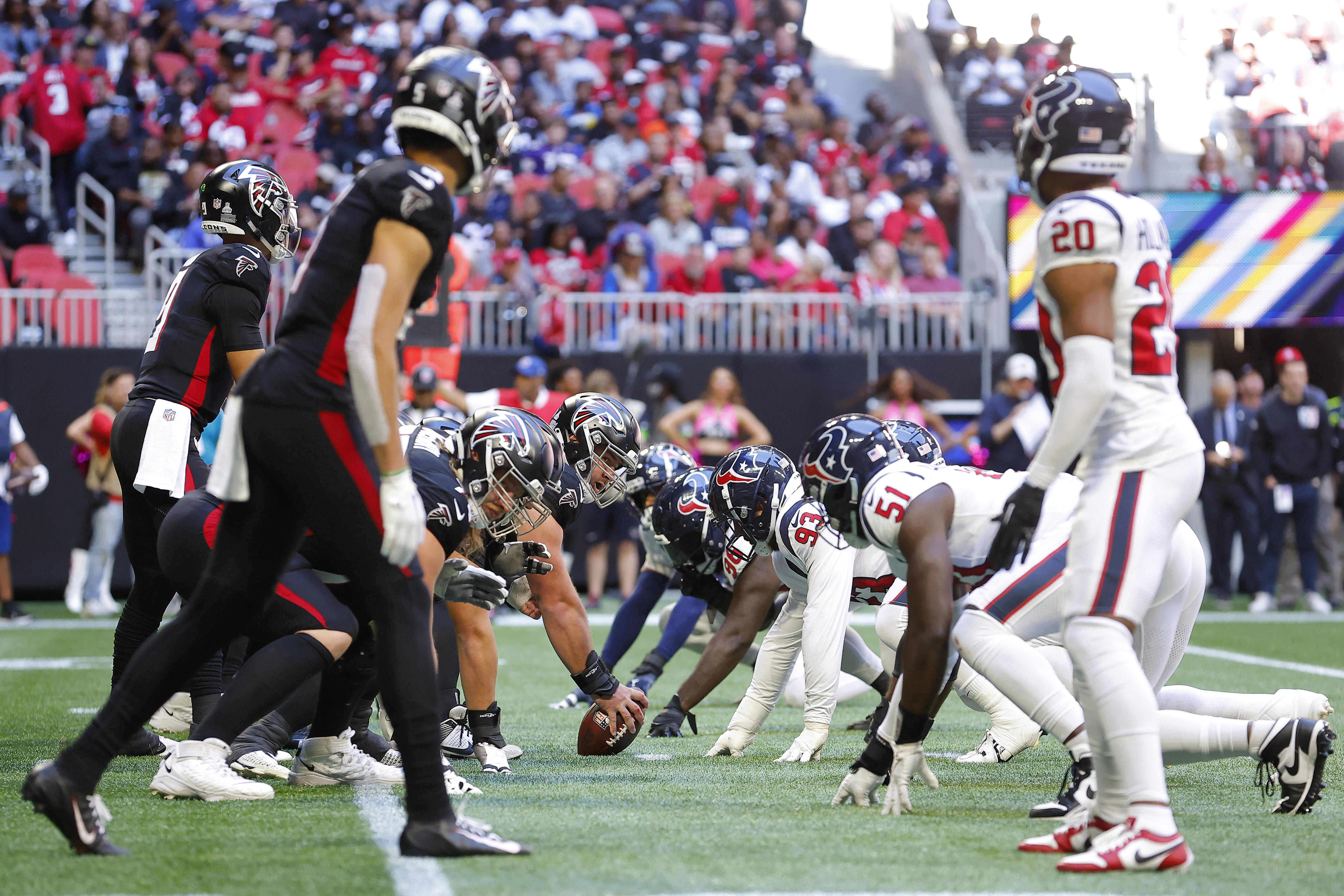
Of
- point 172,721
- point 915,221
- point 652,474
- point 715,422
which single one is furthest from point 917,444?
point 915,221

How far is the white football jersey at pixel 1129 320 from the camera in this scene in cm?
355

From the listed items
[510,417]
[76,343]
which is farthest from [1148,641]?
[76,343]

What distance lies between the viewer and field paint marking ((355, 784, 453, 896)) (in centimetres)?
314

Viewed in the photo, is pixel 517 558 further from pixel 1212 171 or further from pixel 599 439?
pixel 1212 171

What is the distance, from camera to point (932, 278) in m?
14.9

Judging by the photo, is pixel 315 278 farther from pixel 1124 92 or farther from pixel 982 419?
pixel 982 419

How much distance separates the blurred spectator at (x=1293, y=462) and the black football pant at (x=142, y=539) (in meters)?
10.2

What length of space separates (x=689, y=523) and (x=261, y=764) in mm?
2038

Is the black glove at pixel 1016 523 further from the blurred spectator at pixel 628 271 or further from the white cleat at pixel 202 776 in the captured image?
the blurred spectator at pixel 628 271

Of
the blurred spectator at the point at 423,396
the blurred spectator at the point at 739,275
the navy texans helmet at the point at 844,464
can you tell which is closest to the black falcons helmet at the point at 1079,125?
the navy texans helmet at the point at 844,464

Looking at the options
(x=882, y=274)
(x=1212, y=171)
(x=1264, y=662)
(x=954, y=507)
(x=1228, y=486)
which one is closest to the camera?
(x=954, y=507)

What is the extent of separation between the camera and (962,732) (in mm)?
6234

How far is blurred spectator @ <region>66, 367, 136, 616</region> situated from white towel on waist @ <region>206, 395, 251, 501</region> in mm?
8712

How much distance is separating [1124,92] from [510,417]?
208cm
